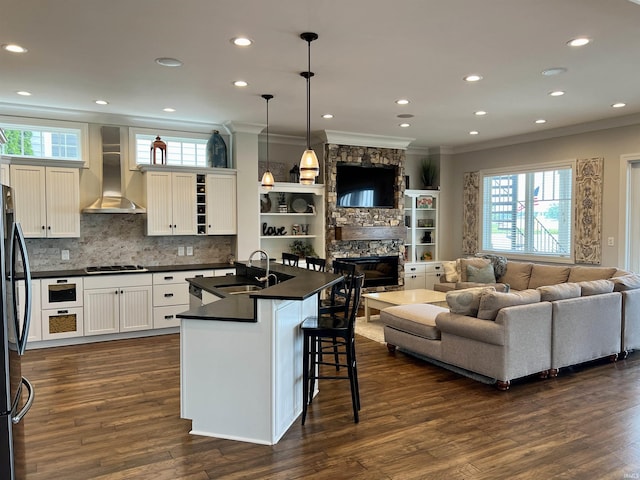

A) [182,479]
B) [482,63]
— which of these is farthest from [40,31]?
[482,63]

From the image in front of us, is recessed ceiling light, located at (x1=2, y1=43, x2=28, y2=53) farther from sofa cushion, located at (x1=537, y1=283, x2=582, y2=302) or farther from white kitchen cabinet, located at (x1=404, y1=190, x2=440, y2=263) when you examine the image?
white kitchen cabinet, located at (x1=404, y1=190, x2=440, y2=263)

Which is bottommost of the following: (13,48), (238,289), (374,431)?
(374,431)

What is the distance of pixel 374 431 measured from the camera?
130 inches

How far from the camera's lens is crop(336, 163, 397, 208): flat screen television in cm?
771

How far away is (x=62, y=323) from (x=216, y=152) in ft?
9.80

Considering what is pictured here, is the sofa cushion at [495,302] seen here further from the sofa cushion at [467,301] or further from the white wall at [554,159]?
the white wall at [554,159]

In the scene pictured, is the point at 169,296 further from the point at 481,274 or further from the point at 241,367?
the point at 481,274

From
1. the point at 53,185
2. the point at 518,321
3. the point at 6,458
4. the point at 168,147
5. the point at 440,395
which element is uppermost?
the point at 168,147

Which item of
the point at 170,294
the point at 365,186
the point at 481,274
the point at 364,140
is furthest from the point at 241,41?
the point at 481,274

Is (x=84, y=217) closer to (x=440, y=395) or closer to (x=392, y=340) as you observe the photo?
(x=392, y=340)

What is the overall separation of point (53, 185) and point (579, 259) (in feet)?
24.1

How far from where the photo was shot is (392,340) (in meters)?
5.23

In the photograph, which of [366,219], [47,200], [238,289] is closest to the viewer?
[238,289]

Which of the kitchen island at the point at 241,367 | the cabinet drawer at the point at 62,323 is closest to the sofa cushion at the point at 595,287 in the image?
the kitchen island at the point at 241,367
